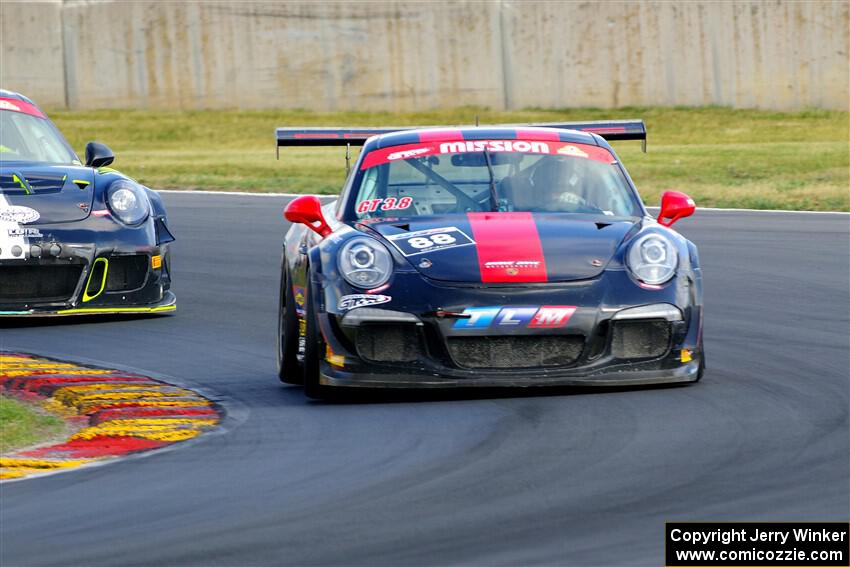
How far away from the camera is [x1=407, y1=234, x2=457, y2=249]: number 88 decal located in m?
7.05

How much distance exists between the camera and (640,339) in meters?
6.84

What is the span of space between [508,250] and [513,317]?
1.18 ft

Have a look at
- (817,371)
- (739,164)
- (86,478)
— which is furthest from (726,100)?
(86,478)

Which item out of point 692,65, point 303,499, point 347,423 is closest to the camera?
point 303,499

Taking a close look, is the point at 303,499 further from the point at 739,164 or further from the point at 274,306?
the point at 739,164

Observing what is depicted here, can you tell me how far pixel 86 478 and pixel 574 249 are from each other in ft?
7.84

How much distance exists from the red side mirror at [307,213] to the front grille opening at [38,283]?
91.6 inches

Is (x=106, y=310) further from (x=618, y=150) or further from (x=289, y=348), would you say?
(x=618, y=150)

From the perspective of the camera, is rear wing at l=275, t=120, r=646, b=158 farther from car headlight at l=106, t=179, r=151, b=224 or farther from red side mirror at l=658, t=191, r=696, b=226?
car headlight at l=106, t=179, r=151, b=224

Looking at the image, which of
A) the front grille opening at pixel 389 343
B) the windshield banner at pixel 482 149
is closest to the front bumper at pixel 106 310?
the windshield banner at pixel 482 149

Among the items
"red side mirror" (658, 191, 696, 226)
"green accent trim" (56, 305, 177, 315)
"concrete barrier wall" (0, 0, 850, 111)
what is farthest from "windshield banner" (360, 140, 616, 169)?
"concrete barrier wall" (0, 0, 850, 111)

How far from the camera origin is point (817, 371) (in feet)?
24.5

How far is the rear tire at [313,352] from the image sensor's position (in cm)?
695

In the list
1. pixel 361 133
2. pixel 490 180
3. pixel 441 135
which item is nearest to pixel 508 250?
pixel 490 180
